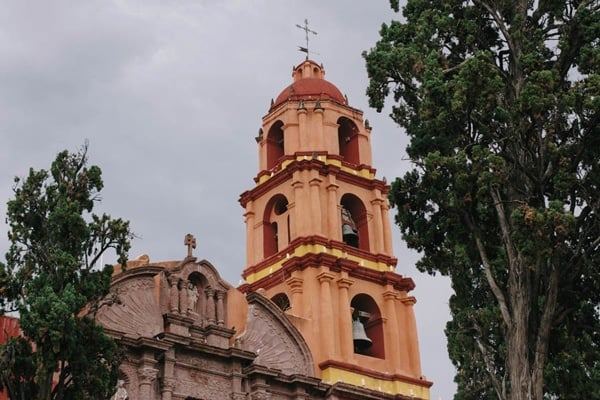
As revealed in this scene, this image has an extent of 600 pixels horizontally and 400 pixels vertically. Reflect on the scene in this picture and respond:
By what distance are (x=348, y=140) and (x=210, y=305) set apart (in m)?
7.92

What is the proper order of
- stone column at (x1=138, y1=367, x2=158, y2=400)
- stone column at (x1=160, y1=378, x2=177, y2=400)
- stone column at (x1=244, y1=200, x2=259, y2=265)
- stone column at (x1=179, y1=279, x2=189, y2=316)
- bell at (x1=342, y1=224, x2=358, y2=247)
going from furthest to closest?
stone column at (x1=244, y1=200, x2=259, y2=265) → bell at (x1=342, y1=224, x2=358, y2=247) → stone column at (x1=179, y1=279, x2=189, y2=316) → stone column at (x1=160, y1=378, x2=177, y2=400) → stone column at (x1=138, y1=367, x2=158, y2=400)

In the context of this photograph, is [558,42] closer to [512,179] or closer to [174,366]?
[512,179]

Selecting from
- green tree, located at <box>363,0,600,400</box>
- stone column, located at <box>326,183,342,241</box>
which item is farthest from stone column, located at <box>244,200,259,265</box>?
green tree, located at <box>363,0,600,400</box>

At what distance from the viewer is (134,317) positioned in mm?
19922

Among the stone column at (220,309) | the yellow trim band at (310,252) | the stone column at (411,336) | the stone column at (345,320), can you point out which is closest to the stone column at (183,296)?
the stone column at (220,309)

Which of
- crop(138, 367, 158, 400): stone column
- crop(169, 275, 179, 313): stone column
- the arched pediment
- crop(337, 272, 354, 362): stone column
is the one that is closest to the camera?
crop(138, 367, 158, 400): stone column

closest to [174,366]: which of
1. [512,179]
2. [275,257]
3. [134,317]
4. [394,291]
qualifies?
[134,317]

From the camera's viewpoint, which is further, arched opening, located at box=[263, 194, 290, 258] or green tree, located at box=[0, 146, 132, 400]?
arched opening, located at box=[263, 194, 290, 258]

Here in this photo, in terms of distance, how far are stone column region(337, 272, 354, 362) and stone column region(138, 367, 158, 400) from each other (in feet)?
17.2

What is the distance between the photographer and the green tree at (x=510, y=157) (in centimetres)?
1355

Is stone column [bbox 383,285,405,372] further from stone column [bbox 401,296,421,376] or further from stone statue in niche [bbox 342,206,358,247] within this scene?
stone statue in niche [bbox 342,206,358,247]

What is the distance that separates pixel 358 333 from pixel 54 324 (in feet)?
35.3

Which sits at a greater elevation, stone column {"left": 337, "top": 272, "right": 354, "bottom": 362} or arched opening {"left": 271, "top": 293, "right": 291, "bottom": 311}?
arched opening {"left": 271, "top": 293, "right": 291, "bottom": 311}

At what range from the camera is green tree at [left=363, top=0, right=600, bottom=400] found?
13547 mm
